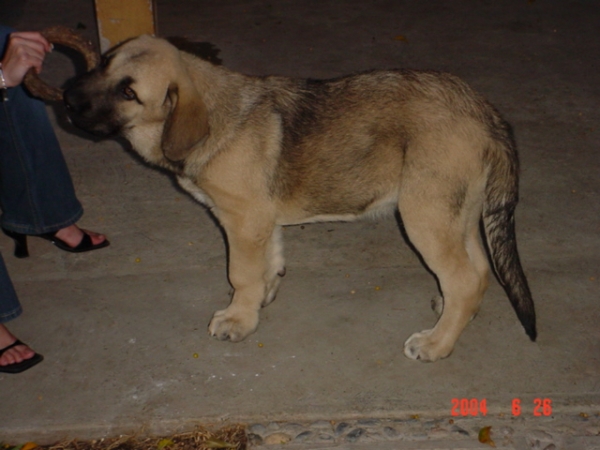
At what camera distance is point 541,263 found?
4645 mm

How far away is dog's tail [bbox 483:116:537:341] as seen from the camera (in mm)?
3602

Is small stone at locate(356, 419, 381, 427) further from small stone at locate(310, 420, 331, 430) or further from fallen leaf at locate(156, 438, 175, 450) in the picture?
fallen leaf at locate(156, 438, 175, 450)

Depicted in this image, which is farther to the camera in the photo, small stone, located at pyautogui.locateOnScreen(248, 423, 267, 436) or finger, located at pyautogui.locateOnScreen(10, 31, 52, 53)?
finger, located at pyautogui.locateOnScreen(10, 31, 52, 53)

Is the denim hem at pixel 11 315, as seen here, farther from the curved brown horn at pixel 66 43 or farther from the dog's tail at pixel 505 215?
the dog's tail at pixel 505 215

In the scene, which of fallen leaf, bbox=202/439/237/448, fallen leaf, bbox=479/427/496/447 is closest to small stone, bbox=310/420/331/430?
fallen leaf, bbox=202/439/237/448

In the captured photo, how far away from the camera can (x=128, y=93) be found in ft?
11.1

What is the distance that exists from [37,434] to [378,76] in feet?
8.90

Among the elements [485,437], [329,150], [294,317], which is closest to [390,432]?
[485,437]

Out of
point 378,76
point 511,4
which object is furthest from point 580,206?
point 511,4

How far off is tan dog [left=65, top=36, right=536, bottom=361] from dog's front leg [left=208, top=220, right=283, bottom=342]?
0.04 ft

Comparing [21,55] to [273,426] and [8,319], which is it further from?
[273,426]
